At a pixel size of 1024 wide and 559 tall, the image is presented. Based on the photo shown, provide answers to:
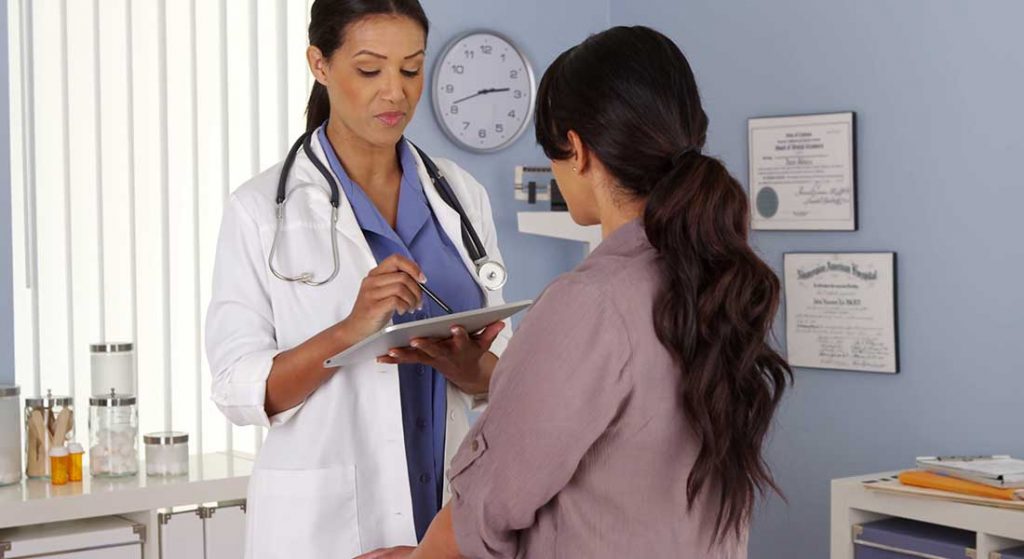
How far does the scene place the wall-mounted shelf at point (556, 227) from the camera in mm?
3443

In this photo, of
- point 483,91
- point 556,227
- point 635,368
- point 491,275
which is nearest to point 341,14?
point 491,275

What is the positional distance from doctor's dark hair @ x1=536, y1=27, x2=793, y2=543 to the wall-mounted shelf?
2.20 meters

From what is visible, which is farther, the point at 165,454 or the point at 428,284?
the point at 165,454

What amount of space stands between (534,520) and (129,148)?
199 cm

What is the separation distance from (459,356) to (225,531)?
122cm

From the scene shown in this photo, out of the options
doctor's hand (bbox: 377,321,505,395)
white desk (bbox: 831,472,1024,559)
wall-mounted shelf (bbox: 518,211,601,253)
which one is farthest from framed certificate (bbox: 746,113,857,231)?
doctor's hand (bbox: 377,321,505,395)

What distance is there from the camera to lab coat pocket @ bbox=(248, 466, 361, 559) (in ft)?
5.11

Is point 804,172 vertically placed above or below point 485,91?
below

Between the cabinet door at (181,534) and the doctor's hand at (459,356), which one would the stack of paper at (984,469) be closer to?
the doctor's hand at (459,356)

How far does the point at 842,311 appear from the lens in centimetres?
332

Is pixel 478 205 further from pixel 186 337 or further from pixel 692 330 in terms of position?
pixel 186 337

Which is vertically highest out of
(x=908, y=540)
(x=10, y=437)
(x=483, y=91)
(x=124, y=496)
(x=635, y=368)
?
(x=483, y=91)

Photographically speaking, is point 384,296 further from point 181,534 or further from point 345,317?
point 181,534

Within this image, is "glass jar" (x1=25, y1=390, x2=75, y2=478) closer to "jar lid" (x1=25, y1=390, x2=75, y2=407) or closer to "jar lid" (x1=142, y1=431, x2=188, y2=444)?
"jar lid" (x1=25, y1=390, x2=75, y2=407)
